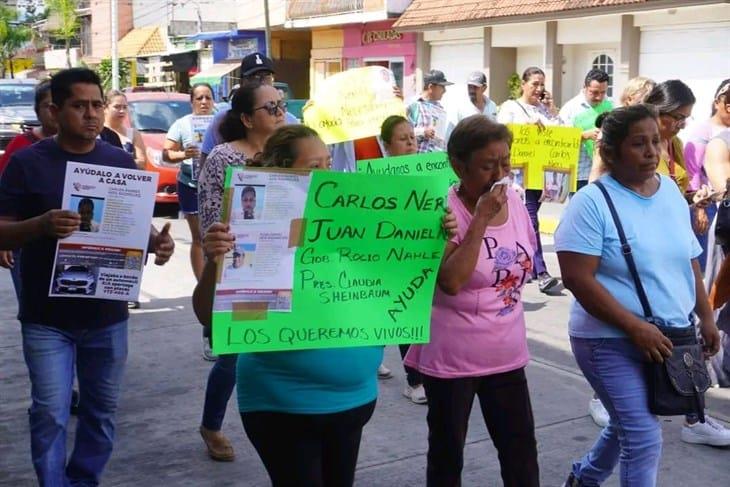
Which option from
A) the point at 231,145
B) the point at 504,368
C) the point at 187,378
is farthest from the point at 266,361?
the point at 187,378

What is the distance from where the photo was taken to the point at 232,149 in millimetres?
4773

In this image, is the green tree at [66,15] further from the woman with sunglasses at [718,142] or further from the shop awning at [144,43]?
the woman with sunglasses at [718,142]

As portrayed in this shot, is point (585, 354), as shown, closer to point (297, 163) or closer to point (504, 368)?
point (504, 368)

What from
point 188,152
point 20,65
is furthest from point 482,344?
point 20,65

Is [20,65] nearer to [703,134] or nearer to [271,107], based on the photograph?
[703,134]

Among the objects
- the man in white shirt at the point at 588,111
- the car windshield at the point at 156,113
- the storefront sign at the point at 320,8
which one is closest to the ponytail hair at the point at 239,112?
the man in white shirt at the point at 588,111

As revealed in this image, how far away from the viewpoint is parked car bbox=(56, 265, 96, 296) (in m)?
3.79

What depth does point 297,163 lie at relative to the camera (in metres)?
3.14

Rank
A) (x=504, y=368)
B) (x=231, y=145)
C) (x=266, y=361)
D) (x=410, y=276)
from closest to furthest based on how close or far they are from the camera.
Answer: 1. (x=266, y=361)
2. (x=410, y=276)
3. (x=504, y=368)
4. (x=231, y=145)

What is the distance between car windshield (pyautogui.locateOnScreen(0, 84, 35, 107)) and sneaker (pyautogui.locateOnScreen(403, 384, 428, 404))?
16512 millimetres

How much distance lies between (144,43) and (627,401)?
4745 centimetres

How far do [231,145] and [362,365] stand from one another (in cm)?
196

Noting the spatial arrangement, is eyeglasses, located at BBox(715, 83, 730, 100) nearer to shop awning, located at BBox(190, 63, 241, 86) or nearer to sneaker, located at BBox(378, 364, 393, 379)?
sneaker, located at BBox(378, 364, 393, 379)

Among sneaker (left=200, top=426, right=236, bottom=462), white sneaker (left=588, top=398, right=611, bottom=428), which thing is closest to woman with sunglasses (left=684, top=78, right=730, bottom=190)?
white sneaker (left=588, top=398, right=611, bottom=428)
